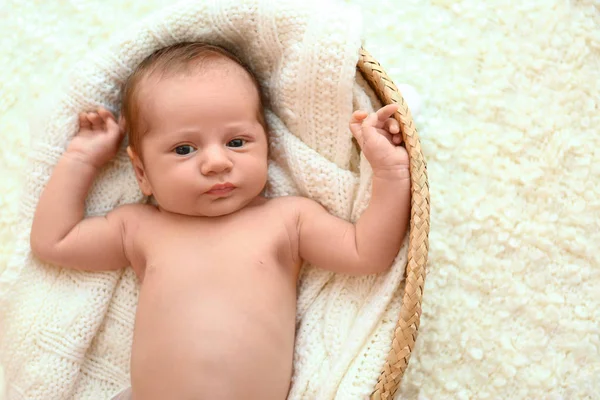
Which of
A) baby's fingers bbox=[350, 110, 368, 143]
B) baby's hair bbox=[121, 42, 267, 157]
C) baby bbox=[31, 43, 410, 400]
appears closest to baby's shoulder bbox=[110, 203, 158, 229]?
baby bbox=[31, 43, 410, 400]

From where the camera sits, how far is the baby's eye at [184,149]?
1.27m

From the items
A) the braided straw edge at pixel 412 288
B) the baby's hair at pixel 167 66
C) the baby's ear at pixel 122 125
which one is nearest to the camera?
the braided straw edge at pixel 412 288

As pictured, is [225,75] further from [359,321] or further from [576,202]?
[576,202]

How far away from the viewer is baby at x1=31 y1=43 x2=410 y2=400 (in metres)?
1.21

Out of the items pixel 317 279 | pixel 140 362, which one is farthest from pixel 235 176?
pixel 140 362

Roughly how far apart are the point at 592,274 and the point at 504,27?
0.55 m

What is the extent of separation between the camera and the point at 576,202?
1.41 metres

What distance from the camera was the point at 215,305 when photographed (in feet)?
4.01

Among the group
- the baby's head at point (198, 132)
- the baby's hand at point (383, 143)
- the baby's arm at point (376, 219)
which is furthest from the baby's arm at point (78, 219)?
the baby's hand at point (383, 143)

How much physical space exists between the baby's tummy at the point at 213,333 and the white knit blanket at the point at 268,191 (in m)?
0.10

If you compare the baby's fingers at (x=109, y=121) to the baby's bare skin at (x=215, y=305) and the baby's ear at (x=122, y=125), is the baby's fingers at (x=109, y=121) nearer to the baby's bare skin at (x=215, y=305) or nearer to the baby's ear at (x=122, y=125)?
Answer: the baby's ear at (x=122, y=125)

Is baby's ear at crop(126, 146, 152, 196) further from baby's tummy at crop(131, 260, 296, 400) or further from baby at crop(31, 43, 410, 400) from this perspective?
baby's tummy at crop(131, 260, 296, 400)

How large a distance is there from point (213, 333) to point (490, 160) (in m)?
0.66

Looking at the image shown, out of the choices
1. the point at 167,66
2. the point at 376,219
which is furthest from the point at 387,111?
the point at 167,66
